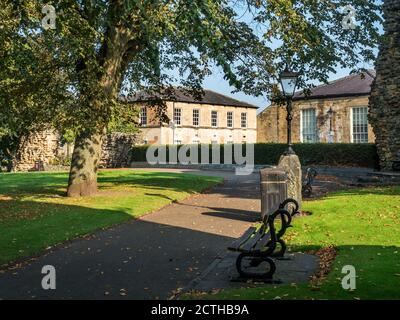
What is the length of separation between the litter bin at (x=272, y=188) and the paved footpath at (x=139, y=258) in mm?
833

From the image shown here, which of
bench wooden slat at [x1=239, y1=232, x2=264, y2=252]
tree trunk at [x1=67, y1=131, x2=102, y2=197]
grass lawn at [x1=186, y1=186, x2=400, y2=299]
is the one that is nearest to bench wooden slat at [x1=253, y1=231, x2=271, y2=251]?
bench wooden slat at [x1=239, y1=232, x2=264, y2=252]

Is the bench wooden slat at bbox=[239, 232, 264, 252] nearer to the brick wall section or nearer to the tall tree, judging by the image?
the tall tree

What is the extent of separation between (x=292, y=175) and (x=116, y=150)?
113ft

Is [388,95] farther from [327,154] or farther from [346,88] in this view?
[346,88]

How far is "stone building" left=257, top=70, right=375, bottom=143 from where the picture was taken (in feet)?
142

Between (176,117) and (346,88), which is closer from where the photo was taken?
(346,88)

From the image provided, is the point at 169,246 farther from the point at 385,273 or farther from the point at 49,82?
the point at 49,82

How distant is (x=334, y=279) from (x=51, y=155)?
37.3m

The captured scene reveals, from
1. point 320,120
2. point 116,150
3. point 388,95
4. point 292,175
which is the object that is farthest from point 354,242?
point 116,150

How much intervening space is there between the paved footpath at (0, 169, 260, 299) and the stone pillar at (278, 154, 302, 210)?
4.40 ft

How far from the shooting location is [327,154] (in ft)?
115

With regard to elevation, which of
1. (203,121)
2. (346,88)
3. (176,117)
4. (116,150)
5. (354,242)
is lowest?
(354,242)
